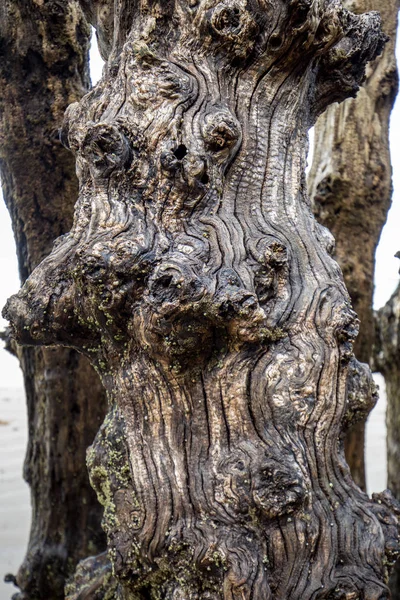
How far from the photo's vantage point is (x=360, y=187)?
3094mm

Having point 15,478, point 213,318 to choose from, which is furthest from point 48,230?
point 15,478

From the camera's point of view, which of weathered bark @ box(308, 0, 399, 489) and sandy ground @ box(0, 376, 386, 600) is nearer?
weathered bark @ box(308, 0, 399, 489)

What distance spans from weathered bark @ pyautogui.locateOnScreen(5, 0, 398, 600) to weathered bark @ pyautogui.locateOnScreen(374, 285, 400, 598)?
52.2 inches

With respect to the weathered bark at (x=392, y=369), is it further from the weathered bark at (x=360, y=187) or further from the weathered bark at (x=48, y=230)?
the weathered bark at (x=48, y=230)

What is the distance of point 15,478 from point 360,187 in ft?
11.4

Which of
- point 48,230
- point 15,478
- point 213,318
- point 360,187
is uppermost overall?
point 360,187

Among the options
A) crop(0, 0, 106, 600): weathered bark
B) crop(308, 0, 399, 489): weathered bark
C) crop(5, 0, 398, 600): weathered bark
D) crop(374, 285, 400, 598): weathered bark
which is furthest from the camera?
crop(308, 0, 399, 489): weathered bark

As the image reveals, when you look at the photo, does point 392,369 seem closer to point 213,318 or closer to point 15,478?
point 213,318

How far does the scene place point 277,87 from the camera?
1.72 meters

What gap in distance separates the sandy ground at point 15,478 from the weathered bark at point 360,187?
197 cm

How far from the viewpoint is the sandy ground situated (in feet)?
11.8

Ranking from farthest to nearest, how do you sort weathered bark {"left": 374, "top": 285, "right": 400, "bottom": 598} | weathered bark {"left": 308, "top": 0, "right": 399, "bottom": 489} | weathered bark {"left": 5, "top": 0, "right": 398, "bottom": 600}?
1. weathered bark {"left": 308, "top": 0, "right": 399, "bottom": 489}
2. weathered bark {"left": 374, "top": 285, "right": 400, "bottom": 598}
3. weathered bark {"left": 5, "top": 0, "right": 398, "bottom": 600}

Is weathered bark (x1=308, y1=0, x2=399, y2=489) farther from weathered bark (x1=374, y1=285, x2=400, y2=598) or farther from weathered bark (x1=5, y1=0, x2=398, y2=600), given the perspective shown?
weathered bark (x1=5, y1=0, x2=398, y2=600)

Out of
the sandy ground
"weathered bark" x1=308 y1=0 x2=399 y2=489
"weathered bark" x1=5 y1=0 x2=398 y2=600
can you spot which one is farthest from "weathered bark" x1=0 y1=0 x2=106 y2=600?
"weathered bark" x1=308 y1=0 x2=399 y2=489
